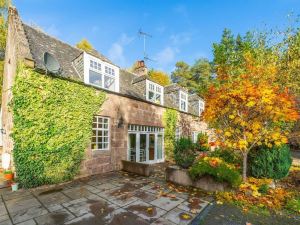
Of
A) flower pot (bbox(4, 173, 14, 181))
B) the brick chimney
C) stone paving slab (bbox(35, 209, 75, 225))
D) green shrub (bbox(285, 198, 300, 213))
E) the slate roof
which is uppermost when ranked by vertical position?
the brick chimney

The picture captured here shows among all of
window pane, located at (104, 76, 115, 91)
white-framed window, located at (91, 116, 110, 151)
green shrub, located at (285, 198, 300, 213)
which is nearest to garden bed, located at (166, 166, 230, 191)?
green shrub, located at (285, 198, 300, 213)

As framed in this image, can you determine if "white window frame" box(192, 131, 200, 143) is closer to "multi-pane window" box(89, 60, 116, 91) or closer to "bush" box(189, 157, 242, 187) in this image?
"multi-pane window" box(89, 60, 116, 91)

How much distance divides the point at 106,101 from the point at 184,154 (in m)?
5.31

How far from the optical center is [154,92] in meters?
14.6

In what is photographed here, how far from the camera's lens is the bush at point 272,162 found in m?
7.55

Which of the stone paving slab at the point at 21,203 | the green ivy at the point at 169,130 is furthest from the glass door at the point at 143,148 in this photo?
the stone paving slab at the point at 21,203

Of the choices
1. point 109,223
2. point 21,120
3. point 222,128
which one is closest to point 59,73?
point 21,120

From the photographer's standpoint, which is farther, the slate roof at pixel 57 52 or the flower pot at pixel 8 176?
the slate roof at pixel 57 52

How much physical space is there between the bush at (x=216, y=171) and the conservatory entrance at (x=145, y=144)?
5.59 m

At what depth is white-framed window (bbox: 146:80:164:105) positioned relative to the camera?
14.0 meters

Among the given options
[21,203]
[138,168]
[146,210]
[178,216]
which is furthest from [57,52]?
[178,216]

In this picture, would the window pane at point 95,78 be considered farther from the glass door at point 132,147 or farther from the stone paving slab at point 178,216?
the stone paving slab at point 178,216

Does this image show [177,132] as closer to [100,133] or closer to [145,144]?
[145,144]

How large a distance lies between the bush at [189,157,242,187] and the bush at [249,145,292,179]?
1.56 m
